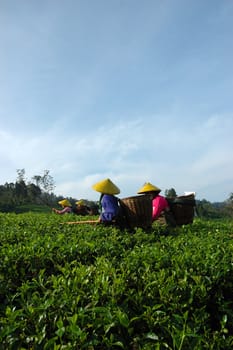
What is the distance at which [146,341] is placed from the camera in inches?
74.0

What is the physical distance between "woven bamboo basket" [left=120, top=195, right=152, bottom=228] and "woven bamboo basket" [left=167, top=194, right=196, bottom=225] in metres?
1.18

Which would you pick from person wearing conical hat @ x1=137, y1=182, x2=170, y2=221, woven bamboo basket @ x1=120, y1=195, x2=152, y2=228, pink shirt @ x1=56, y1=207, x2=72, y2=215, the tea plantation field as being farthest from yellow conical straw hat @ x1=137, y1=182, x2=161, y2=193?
pink shirt @ x1=56, y1=207, x2=72, y2=215

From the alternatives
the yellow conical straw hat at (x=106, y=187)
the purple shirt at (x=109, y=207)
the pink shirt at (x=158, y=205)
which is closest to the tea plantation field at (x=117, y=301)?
the purple shirt at (x=109, y=207)

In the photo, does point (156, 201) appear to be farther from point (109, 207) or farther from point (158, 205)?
point (109, 207)

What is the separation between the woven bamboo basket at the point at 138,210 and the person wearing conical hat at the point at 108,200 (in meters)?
0.19

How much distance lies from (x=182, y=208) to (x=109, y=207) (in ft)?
6.12

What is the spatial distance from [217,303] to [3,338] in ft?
5.46

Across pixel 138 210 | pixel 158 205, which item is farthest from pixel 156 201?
pixel 138 210

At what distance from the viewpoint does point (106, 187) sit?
5.77m

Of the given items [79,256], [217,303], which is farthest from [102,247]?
[217,303]

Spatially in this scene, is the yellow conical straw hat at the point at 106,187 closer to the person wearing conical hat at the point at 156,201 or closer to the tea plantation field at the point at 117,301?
the person wearing conical hat at the point at 156,201

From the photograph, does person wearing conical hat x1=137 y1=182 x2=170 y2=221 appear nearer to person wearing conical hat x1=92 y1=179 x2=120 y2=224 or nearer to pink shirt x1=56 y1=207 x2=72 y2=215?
person wearing conical hat x1=92 y1=179 x2=120 y2=224

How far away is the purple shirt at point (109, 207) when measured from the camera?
18.4 ft

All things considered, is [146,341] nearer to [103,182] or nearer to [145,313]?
[145,313]
